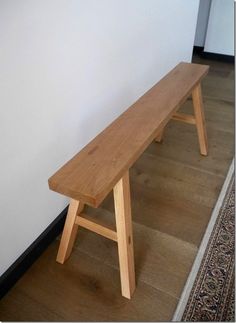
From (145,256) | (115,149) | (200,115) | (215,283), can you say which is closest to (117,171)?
(115,149)

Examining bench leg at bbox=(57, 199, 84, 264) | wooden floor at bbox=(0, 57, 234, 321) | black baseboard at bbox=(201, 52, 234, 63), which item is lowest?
wooden floor at bbox=(0, 57, 234, 321)

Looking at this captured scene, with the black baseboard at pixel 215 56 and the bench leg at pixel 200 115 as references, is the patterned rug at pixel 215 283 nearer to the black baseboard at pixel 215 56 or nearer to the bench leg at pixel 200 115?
the bench leg at pixel 200 115

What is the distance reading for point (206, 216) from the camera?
148cm

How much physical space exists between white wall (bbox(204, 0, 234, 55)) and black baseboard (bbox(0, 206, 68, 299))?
270cm

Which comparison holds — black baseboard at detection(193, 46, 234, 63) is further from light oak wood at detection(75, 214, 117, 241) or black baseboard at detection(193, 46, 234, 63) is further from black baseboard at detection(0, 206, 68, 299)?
light oak wood at detection(75, 214, 117, 241)

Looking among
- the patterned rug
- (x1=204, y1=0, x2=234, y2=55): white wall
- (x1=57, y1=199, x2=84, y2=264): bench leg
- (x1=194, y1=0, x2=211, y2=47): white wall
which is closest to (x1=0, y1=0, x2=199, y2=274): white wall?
(x1=57, y1=199, x2=84, y2=264): bench leg

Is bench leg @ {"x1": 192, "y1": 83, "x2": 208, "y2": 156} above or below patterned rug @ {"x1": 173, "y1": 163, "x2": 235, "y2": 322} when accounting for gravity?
above

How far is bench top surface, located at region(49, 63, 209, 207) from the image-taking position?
2.94 feet

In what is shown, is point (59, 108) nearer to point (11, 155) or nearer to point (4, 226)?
point (11, 155)

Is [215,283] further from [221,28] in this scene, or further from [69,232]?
[221,28]

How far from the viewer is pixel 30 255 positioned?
48.7 inches

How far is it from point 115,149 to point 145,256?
1.76 feet

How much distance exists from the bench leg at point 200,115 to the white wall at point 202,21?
200cm

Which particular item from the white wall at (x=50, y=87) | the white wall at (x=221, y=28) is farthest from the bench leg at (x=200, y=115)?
the white wall at (x=221, y=28)
